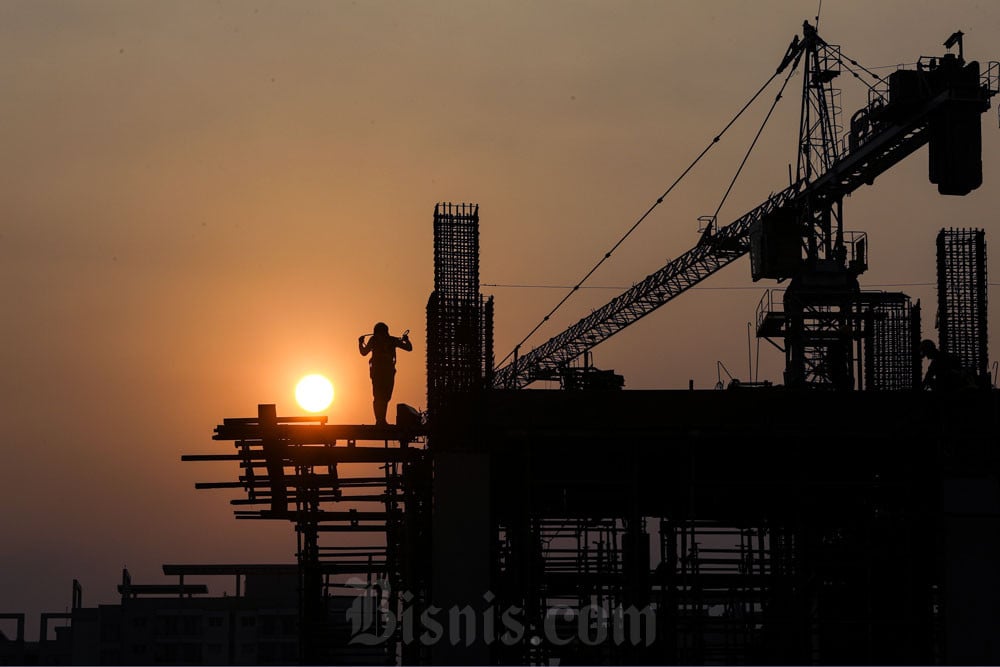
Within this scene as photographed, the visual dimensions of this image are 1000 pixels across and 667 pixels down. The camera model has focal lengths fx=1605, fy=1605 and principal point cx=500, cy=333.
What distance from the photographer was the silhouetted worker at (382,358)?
26.0 m

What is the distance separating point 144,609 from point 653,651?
92620 millimetres

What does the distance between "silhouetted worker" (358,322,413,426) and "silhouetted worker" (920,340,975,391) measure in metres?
8.20

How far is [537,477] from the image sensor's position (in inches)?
1073

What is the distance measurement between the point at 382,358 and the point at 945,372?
888 centimetres

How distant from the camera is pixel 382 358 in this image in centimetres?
2617

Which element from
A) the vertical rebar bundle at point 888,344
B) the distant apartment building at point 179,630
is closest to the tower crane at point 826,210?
the vertical rebar bundle at point 888,344

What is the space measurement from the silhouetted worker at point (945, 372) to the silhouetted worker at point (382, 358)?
26.9 feet

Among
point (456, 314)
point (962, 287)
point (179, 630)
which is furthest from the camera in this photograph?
point (179, 630)

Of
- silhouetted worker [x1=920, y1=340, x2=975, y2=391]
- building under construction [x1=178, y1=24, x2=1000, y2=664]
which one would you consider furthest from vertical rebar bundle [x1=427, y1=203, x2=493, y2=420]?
silhouetted worker [x1=920, y1=340, x2=975, y2=391]

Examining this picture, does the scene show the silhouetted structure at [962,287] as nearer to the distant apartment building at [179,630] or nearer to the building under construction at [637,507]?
the building under construction at [637,507]

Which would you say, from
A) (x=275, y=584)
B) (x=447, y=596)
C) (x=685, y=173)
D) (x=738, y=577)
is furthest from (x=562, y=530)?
(x=275, y=584)

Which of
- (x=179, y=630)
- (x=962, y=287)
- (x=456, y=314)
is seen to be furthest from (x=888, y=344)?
A: (x=179, y=630)

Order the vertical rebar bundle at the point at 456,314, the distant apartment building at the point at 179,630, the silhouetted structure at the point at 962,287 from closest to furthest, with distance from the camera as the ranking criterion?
the vertical rebar bundle at the point at 456,314 < the silhouetted structure at the point at 962,287 < the distant apartment building at the point at 179,630

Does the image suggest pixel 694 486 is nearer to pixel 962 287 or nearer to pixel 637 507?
pixel 637 507
